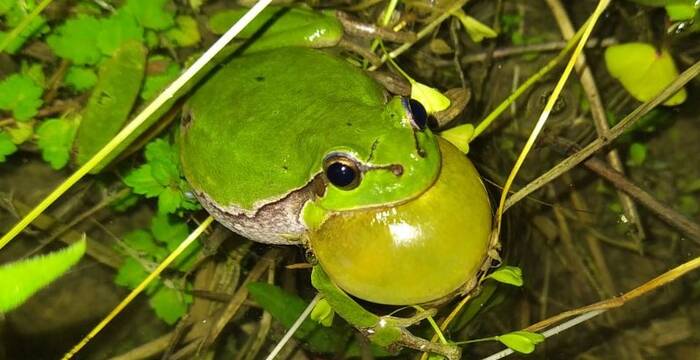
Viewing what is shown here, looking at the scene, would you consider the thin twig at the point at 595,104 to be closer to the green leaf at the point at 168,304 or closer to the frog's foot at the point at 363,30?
the frog's foot at the point at 363,30

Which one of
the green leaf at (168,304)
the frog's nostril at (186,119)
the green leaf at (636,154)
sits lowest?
the green leaf at (168,304)

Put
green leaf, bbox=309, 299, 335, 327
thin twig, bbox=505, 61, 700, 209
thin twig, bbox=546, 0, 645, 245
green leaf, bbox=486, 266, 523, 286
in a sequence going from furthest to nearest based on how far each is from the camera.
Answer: thin twig, bbox=546, 0, 645, 245, thin twig, bbox=505, 61, 700, 209, green leaf, bbox=309, 299, 335, 327, green leaf, bbox=486, 266, 523, 286

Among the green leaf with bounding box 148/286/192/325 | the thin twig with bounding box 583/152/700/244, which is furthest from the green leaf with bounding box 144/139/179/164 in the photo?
the thin twig with bounding box 583/152/700/244

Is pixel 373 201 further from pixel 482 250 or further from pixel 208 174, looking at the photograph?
pixel 208 174

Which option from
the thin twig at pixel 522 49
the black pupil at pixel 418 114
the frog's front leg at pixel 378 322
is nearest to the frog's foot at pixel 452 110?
the thin twig at pixel 522 49

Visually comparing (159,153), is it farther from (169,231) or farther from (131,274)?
(131,274)

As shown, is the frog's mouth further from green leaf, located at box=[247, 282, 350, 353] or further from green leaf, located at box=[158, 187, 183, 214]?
green leaf, located at box=[158, 187, 183, 214]

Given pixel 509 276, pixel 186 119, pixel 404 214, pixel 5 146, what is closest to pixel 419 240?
pixel 404 214
